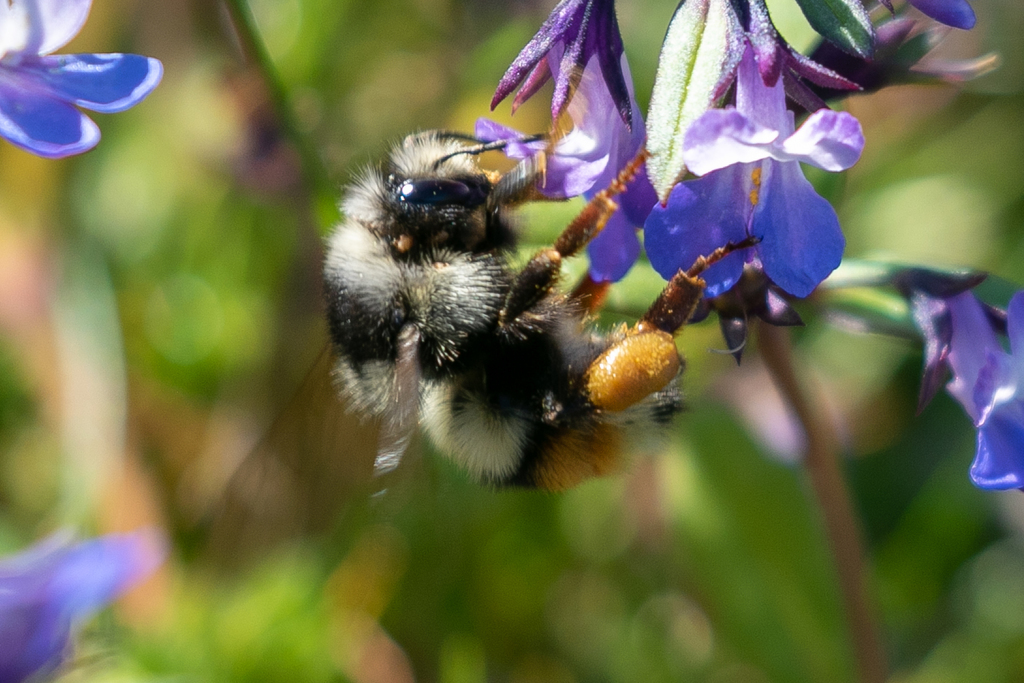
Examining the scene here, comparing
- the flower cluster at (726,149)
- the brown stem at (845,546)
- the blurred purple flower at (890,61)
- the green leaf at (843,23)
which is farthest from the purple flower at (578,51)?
the brown stem at (845,546)

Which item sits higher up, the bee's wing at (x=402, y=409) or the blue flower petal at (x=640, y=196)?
the blue flower petal at (x=640, y=196)

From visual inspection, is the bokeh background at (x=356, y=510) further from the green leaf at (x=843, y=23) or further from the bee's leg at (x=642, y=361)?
the green leaf at (x=843, y=23)

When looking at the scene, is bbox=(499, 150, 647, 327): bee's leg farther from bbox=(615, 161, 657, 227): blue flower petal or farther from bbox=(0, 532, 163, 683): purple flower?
bbox=(0, 532, 163, 683): purple flower

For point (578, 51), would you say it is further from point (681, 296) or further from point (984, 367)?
point (984, 367)

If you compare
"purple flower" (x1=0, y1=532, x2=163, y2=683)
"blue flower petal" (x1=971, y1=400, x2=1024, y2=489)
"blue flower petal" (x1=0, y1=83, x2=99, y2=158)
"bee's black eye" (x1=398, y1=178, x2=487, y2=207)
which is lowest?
"blue flower petal" (x1=971, y1=400, x2=1024, y2=489)

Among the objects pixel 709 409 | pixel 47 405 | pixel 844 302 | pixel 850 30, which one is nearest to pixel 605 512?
pixel 709 409

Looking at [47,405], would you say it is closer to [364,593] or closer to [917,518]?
[364,593]

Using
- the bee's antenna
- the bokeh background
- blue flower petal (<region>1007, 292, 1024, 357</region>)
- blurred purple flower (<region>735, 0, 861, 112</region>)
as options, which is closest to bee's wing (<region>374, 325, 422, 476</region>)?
the bee's antenna

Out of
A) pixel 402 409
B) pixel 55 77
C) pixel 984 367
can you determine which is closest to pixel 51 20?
pixel 55 77
